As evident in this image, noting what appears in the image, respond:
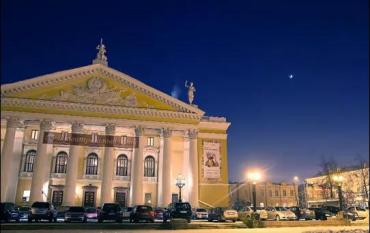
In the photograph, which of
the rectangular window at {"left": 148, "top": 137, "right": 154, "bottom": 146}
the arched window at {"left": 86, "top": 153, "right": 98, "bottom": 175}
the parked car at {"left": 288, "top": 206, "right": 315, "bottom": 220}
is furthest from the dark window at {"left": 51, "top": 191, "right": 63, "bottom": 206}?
the parked car at {"left": 288, "top": 206, "right": 315, "bottom": 220}

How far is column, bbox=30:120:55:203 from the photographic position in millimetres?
37156

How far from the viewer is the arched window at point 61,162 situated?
42.5m

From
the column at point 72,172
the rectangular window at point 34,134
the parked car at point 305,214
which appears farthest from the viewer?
the rectangular window at point 34,134

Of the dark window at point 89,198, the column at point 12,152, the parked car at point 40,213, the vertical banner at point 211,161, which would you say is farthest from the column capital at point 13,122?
the vertical banner at point 211,161

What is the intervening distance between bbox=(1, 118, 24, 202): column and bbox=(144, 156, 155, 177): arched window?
14.8 metres

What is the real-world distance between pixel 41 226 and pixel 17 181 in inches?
862

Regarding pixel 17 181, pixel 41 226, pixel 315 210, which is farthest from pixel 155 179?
pixel 41 226

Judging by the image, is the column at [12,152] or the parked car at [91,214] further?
the column at [12,152]

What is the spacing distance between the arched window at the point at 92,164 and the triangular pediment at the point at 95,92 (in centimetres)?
740

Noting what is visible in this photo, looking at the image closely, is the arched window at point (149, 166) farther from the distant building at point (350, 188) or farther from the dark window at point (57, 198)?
the distant building at point (350, 188)

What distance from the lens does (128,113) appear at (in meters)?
41.1

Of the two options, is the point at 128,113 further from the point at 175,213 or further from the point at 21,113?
the point at 175,213

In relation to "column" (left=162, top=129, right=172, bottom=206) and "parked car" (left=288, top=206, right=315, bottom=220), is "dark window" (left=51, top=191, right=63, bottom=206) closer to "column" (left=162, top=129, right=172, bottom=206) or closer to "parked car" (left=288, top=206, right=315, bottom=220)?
"column" (left=162, top=129, right=172, bottom=206)

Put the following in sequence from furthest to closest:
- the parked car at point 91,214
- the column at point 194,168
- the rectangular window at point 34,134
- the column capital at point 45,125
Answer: the rectangular window at point 34,134 < the column at point 194,168 < the column capital at point 45,125 < the parked car at point 91,214
